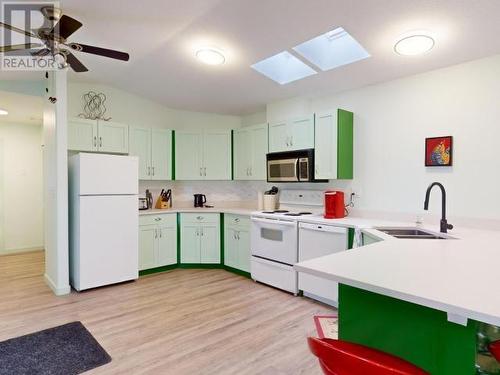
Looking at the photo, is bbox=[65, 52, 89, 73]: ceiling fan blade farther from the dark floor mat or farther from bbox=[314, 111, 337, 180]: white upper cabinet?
bbox=[314, 111, 337, 180]: white upper cabinet

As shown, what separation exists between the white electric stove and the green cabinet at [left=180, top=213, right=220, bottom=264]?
76cm

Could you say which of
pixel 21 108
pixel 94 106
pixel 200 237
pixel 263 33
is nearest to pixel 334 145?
pixel 263 33

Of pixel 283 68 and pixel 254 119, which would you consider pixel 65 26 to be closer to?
pixel 283 68

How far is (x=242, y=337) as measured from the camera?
2482mm

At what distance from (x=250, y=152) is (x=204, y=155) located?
0.78 m

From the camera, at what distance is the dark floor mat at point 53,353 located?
2072 millimetres

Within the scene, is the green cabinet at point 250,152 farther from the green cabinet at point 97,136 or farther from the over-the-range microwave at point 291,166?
the green cabinet at point 97,136

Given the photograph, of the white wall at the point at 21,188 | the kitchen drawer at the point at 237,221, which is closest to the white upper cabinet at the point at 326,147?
the kitchen drawer at the point at 237,221

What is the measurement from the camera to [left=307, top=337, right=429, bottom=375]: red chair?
854 millimetres

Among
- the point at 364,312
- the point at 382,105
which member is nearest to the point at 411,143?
the point at 382,105

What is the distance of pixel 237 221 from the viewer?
4227 mm

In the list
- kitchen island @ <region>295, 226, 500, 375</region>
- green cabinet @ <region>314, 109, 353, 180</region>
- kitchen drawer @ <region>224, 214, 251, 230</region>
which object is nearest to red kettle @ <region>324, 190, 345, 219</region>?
green cabinet @ <region>314, 109, 353, 180</region>

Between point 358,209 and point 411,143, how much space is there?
91cm

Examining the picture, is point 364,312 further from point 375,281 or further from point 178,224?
point 178,224
